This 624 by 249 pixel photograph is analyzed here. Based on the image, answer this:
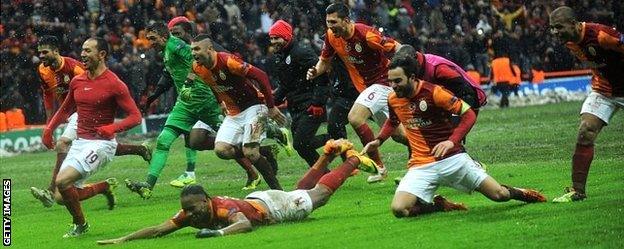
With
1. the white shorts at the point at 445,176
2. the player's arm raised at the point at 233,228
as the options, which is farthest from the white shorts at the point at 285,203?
the white shorts at the point at 445,176

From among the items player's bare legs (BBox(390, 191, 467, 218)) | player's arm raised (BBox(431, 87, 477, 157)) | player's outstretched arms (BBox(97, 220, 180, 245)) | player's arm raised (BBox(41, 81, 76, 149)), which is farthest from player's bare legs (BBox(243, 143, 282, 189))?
player's arm raised (BBox(431, 87, 477, 157))

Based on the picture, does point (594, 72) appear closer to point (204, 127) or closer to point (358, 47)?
point (358, 47)

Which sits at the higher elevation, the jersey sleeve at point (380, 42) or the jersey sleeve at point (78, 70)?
the jersey sleeve at point (380, 42)

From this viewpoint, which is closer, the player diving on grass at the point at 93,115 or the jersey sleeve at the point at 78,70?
the player diving on grass at the point at 93,115

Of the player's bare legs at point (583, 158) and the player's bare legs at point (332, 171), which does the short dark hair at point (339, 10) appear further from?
the player's bare legs at point (583, 158)

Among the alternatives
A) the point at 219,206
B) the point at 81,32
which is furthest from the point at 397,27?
the point at 219,206

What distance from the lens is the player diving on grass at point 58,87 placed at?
16469 millimetres

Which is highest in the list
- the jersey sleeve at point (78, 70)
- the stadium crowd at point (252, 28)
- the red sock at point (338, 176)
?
the jersey sleeve at point (78, 70)

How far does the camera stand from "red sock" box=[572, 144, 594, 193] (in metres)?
13.3

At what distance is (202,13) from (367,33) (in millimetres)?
18244

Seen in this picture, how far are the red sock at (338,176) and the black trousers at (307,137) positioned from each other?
166 inches

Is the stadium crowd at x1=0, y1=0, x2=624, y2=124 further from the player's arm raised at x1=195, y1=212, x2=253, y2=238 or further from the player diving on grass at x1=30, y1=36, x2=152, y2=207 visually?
the player's arm raised at x1=195, y1=212, x2=253, y2=238

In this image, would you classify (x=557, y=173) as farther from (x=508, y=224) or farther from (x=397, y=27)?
(x=397, y=27)

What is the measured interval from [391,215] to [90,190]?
3715mm
